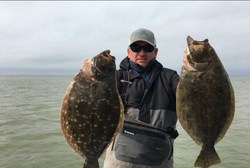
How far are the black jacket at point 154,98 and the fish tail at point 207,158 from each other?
846 mm

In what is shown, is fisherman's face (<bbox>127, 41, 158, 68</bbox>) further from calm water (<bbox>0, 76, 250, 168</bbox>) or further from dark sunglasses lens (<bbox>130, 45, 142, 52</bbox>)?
calm water (<bbox>0, 76, 250, 168</bbox>)

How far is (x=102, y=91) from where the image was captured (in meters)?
2.13

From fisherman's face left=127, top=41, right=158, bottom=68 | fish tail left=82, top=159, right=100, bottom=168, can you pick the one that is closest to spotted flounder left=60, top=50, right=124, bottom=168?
fish tail left=82, top=159, right=100, bottom=168

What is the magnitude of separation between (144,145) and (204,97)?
4.36 ft

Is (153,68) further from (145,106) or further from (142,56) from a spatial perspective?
(145,106)

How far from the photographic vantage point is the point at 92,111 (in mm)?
2115

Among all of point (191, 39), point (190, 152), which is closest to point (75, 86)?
point (191, 39)

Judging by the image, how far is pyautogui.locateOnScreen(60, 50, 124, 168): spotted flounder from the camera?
2123 mm

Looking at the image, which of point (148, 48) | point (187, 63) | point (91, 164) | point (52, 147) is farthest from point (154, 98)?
point (52, 147)

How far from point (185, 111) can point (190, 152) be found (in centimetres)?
629

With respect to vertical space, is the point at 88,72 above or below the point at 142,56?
below

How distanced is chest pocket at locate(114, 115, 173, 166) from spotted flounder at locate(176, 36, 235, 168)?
2.58ft

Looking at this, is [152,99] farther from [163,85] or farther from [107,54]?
[107,54]

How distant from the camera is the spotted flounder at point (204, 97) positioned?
2.09 meters
